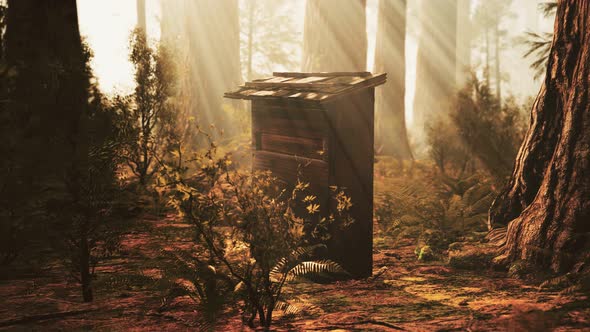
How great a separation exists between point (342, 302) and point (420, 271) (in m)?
1.68

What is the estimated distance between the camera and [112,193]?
16.2 ft

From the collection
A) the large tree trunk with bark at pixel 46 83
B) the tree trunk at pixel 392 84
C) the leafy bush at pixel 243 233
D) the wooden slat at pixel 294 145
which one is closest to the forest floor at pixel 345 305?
the leafy bush at pixel 243 233

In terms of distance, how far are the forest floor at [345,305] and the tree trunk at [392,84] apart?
1046cm

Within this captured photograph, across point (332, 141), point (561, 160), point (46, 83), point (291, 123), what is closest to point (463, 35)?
point (561, 160)

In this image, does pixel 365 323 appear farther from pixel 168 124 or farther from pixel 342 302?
pixel 168 124

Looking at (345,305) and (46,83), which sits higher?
(46,83)

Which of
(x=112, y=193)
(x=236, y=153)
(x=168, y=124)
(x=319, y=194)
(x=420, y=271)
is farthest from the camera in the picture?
(x=236, y=153)

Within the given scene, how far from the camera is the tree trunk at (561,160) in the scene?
5.65m

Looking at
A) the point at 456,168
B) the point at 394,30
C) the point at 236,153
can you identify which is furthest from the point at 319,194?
the point at 394,30

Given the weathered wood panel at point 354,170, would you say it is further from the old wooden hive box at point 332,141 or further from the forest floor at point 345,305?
the forest floor at point 345,305

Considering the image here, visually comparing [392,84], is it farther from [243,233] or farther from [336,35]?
[243,233]

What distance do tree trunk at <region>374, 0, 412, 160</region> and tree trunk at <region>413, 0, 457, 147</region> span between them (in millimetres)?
5347

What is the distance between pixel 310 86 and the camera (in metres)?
5.98

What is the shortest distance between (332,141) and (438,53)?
59.4ft
